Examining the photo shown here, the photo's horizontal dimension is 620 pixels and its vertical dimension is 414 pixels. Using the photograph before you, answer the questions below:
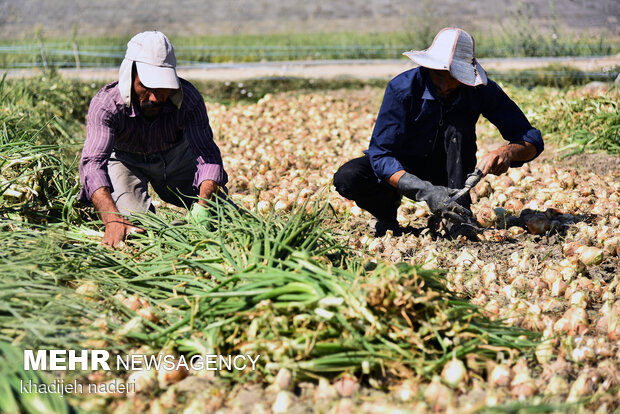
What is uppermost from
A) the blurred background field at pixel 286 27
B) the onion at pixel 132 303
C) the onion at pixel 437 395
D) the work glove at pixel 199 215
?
the blurred background field at pixel 286 27

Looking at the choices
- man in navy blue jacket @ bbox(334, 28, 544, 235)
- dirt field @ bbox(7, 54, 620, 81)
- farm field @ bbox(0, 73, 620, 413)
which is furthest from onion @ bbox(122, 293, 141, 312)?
dirt field @ bbox(7, 54, 620, 81)

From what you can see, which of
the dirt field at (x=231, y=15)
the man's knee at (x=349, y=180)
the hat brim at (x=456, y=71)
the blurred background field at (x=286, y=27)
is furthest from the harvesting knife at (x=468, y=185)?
the dirt field at (x=231, y=15)

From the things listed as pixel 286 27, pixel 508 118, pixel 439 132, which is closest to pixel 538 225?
pixel 508 118

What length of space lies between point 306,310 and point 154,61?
1.25 m

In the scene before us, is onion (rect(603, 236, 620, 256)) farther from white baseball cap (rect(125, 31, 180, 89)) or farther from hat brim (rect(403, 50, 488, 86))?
white baseball cap (rect(125, 31, 180, 89))

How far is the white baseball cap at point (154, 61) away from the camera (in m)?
2.40

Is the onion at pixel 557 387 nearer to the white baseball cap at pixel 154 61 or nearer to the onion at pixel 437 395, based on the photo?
the onion at pixel 437 395

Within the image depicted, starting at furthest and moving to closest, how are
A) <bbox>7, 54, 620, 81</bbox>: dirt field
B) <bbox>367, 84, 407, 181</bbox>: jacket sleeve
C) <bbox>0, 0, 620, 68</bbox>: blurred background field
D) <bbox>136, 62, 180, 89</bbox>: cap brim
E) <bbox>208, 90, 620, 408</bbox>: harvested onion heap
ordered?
1. <bbox>0, 0, 620, 68</bbox>: blurred background field
2. <bbox>7, 54, 620, 81</bbox>: dirt field
3. <bbox>367, 84, 407, 181</bbox>: jacket sleeve
4. <bbox>136, 62, 180, 89</bbox>: cap brim
5. <bbox>208, 90, 620, 408</bbox>: harvested onion heap

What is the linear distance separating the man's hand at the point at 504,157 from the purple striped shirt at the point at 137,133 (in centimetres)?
108

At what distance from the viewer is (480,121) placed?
498 cm

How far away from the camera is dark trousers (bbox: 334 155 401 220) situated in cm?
289

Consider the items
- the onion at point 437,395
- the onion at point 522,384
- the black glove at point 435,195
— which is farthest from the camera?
the black glove at point 435,195

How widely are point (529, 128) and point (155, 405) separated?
1.97 metres

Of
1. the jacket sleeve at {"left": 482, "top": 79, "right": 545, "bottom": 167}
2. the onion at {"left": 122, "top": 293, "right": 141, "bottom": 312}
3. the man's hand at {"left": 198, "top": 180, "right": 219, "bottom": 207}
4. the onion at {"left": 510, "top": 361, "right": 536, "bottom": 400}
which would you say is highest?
the jacket sleeve at {"left": 482, "top": 79, "right": 545, "bottom": 167}
